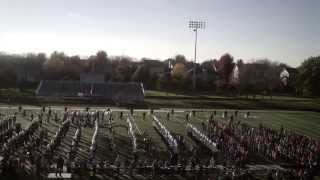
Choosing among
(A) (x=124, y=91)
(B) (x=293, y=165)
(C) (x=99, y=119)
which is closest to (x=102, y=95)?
(A) (x=124, y=91)

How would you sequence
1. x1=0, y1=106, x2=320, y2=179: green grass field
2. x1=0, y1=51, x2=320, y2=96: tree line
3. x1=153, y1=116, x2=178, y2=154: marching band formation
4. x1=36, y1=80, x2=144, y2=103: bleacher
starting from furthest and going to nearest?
x1=0, y1=51, x2=320, y2=96: tree line < x1=36, y1=80, x2=144, y2=103: bleacher < x1=153, y1=116, x2=178, y2=154: marching band formation < x1=0, y1=106, x2=320, y2=179: green grass field

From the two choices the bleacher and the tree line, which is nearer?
the bleacher

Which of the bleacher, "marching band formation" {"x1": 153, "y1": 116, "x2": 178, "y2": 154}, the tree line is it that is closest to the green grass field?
"marching band formation" {"x1": 153, "y1": 116, "x2": 178, "y2": 154}

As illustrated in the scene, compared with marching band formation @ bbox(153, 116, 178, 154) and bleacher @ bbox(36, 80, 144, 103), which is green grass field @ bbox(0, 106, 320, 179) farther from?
bleacher @ bbox(36, 80, 144, 103)

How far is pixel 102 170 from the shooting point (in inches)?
1155

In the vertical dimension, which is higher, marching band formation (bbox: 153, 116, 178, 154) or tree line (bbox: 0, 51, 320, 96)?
tree line (bbox: 0, 51, 320, 96)

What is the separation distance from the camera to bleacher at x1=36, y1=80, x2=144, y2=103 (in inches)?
2869

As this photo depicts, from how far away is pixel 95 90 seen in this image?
7706 cm

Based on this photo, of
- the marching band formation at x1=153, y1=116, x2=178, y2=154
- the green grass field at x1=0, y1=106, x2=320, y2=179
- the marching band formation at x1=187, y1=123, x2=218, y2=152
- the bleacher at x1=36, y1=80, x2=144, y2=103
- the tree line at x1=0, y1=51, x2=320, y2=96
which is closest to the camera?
the green grass field at x1=0, y1=106, x2=320, y2=179

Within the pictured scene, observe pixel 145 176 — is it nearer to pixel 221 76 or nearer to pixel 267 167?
pixel 267 167

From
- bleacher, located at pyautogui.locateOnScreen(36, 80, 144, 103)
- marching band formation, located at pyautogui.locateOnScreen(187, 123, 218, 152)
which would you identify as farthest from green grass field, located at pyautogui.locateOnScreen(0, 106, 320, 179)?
bleacher, located at pyautogui.locateOnScreen(36, 80, 144, 103)

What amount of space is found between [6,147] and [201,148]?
49.8ft

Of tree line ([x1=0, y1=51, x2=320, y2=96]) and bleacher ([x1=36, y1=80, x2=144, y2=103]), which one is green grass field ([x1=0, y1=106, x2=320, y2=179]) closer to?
bleacher ([x1=36, y1=80, x2=144, y2=103])

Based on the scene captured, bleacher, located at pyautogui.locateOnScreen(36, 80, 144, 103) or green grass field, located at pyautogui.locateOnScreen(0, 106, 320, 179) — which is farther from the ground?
bleacher, located at pyautogui.locateOnScreen(36, 80, 144, 103)
